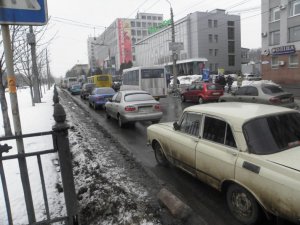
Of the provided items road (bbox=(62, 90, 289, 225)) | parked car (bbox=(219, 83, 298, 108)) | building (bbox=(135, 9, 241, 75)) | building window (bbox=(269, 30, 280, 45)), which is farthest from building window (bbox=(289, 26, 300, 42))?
road (bbox=(62, 90, 289, 225))

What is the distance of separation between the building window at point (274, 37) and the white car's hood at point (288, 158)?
118ft

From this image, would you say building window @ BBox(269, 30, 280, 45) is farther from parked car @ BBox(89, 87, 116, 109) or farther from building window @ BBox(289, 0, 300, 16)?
parked car @ BBox(89, 87, 116, 109)

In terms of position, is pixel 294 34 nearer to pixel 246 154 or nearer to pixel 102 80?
pixel 102 80

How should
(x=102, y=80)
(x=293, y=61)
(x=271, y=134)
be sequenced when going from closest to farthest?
(x=271, y=134) < (x=293, y=61) < (x=102, y=80)

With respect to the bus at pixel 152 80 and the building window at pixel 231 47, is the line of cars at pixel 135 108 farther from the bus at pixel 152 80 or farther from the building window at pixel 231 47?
the building window at pixel 231 47

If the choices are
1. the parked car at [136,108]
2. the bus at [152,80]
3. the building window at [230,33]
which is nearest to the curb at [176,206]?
the parked car at [136,108]

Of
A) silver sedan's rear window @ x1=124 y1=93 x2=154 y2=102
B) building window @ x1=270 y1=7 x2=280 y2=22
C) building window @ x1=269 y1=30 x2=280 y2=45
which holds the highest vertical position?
building window @ x1=270 y1=7 x2=280 y2=22

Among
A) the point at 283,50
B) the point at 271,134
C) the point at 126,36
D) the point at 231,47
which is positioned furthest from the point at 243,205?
the point at 126,36

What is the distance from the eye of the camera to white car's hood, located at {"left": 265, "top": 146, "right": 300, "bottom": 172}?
3.29 m

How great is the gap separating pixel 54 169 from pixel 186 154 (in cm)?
279

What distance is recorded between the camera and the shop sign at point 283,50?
32.5 metres

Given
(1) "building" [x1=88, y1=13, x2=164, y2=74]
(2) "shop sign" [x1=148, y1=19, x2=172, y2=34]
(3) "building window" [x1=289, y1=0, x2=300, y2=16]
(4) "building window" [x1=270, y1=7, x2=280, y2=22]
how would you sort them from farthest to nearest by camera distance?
(1) "building" [x1=88, y1=13, x2=164, y2=74] → (2) "shop sign" [x1=148, y1=19, x2=172, y2=34] → (4) "building window" [x1=270, y1=7, x2=280, y2=22] → (3) "building window" [x1=289, y1=0, x2=300, y2=16]

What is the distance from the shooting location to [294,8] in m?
32.8

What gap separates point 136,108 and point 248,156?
25.2ft
